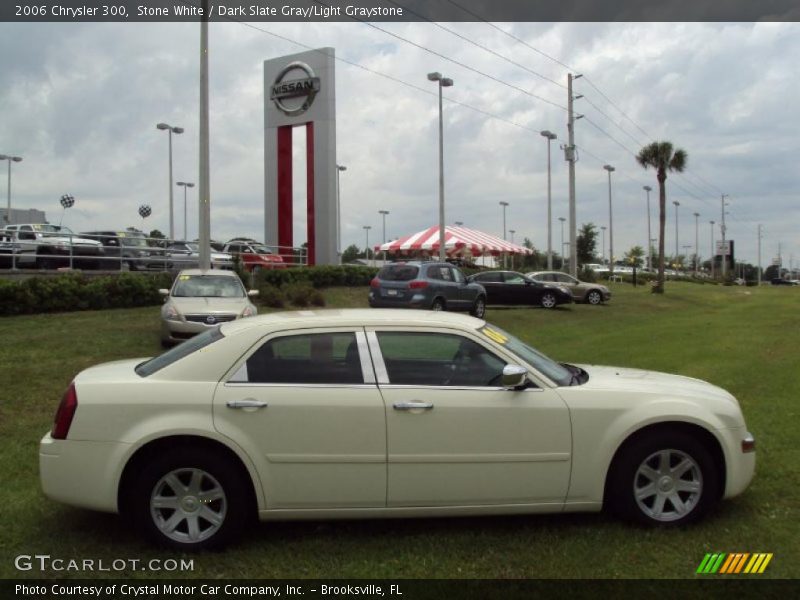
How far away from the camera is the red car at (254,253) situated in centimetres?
2866

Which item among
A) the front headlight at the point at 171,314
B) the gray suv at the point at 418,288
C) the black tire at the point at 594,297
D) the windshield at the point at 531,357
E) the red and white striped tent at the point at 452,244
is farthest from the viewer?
the red and white striped tent at the point at 452,244

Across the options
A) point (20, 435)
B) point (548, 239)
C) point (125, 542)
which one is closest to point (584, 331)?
point (20, 435)

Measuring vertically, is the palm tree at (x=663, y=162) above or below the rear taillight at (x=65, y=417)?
above

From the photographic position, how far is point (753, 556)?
4.20 m

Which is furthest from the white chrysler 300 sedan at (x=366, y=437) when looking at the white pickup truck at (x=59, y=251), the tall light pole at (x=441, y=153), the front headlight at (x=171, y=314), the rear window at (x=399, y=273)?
the tall light pole at (x=441, y=153)

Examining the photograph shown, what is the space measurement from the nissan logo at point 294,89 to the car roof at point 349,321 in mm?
29285

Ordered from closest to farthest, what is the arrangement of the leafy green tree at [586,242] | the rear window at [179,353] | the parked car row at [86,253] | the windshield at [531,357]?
1. the rear window at [179,353]
2. the windshield at [531,357]
3. the parked car row at [86,253]
4. the leafy green tree at [586,242]

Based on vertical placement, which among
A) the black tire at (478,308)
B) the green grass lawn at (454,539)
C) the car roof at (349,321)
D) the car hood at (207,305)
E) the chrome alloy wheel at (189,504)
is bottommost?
the green grass lawn at (454,539)

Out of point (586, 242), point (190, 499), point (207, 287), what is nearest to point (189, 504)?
point (190, 499)

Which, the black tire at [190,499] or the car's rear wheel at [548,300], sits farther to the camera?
the car's rear wheel at [548,300]

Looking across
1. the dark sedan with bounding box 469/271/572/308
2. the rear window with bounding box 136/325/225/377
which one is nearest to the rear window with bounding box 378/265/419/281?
the dark sedan with bounding box 469/271/572/308

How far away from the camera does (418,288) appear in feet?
65.6

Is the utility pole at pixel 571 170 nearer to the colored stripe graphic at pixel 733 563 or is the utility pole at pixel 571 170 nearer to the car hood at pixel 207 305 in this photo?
the car hood at pixel 207 305

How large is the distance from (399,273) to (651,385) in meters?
15.7
